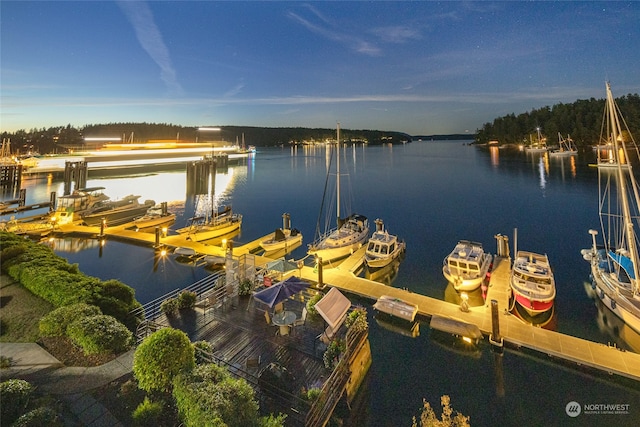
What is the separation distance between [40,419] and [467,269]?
2211 cm

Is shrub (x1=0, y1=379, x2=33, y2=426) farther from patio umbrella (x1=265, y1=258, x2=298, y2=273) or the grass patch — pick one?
patio umbrella (x1=265, y1=258, x2=298, y2=273)

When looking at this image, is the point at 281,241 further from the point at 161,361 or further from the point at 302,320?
the point at 161,361

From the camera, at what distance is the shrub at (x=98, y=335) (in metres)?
10.0

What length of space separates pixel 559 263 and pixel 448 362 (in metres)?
20.2

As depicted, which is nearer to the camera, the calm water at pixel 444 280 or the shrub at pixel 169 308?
the calm water at pixel 444 280

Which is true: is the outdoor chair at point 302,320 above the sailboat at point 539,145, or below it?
below

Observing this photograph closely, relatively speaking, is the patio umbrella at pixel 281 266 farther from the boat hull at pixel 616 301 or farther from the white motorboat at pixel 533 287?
the boat hull at pixel 616 301

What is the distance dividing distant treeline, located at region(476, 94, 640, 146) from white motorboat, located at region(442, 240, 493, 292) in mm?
138049

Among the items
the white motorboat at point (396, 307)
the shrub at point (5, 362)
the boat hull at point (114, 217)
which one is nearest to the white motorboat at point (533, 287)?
the white motorboat at point (396, 307)

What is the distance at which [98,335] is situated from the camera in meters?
10.2

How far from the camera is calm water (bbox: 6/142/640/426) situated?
40.5ft

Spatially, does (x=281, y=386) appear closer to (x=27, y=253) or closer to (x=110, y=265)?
(x=27, y=253)

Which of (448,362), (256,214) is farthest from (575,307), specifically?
(256,214)

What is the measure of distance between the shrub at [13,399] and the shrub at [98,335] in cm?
237
